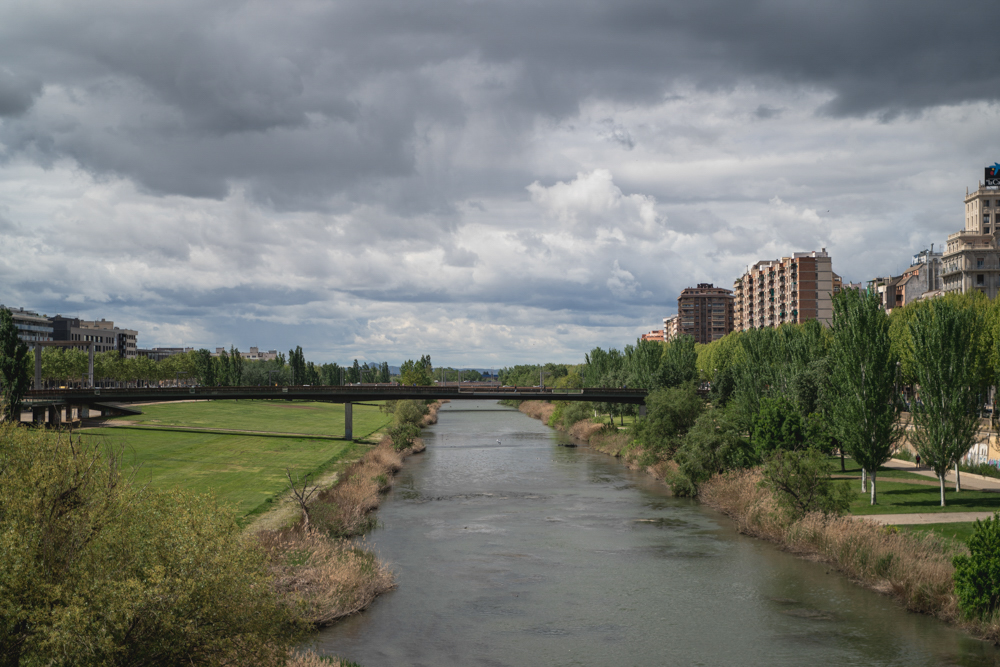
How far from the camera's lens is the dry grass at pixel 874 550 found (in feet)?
110

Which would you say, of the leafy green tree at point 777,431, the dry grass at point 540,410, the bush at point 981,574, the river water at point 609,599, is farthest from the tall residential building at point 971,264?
the bush at point 981,574

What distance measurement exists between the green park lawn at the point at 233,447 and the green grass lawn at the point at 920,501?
3977 cm

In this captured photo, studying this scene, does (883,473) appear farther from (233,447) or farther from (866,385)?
(233,447)

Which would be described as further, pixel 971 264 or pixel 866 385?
pixel 971 264

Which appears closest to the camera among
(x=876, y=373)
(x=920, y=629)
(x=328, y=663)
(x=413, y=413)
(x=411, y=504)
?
(x=328, y=663)

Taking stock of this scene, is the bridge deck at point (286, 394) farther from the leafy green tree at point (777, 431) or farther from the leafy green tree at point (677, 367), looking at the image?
the leafy green tree at point (777, 431)

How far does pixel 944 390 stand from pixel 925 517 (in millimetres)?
7883

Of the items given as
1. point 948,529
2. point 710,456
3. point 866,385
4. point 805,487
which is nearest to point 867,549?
point 948,529

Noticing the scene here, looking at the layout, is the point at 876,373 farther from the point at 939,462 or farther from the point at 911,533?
the point at 911,533

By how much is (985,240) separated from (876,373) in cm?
13467

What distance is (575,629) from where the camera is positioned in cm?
3228

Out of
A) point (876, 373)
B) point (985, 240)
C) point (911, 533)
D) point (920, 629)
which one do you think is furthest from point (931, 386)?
point (985, 240)

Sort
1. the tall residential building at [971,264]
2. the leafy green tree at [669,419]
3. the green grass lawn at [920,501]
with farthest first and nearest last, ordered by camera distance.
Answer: the tall residential building at [971,264]
the leafy green tree at [669,419]
the green grass lawn at [920,501]

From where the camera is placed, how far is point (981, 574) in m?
29.6
